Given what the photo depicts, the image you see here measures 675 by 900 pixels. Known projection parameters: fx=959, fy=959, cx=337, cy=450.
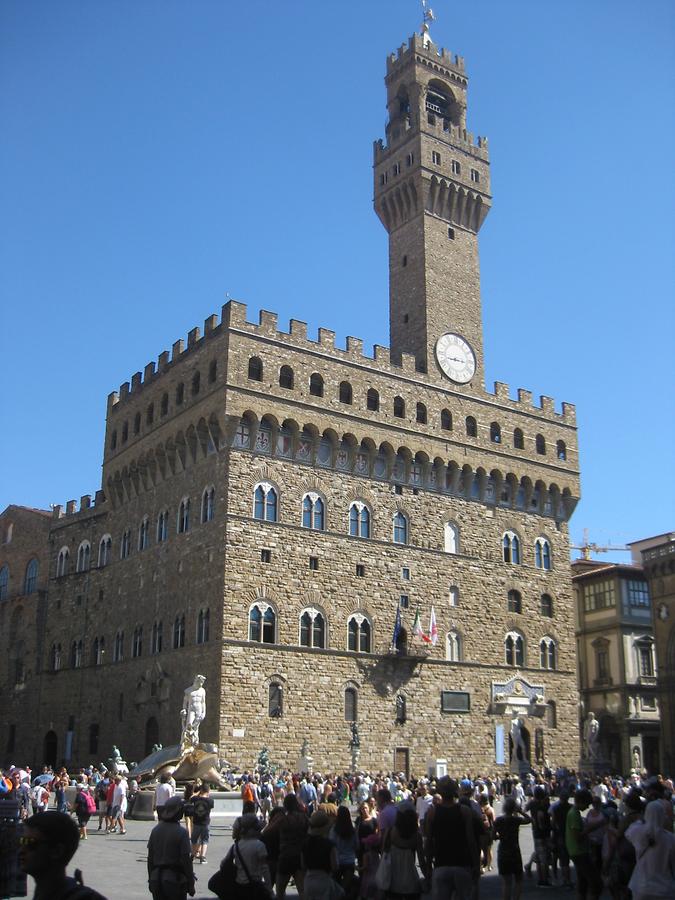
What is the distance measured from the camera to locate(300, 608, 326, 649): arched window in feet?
118

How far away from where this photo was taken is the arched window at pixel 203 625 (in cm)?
3501

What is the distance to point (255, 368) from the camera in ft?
122

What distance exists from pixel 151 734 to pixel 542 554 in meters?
19.4

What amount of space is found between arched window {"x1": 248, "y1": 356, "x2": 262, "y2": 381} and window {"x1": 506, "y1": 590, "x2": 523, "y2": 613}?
15187 millimetres

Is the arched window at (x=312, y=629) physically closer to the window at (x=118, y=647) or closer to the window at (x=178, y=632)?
the window at (x=178, y=632)

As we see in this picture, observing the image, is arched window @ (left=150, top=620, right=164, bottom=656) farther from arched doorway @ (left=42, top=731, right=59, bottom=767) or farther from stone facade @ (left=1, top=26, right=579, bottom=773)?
arched doorway @ (left=42, top=731, right=59, bottom=767)

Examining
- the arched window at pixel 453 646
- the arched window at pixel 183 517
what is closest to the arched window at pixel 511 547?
the arched window at pixel 453 646

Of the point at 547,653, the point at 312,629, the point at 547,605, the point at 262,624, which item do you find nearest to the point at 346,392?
the point at 312,629

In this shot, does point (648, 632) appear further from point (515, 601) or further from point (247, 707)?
point (247, 707)

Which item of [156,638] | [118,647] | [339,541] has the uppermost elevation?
[339,541]

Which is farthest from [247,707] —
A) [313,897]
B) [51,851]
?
[51,851]

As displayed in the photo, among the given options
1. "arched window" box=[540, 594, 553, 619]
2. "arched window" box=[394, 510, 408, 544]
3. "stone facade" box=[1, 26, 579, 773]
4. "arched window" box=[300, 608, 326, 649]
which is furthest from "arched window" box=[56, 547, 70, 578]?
"arched window" box=[540, 594, 553, 619]

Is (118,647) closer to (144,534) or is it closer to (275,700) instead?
(144,534)

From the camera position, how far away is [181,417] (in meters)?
39.0
